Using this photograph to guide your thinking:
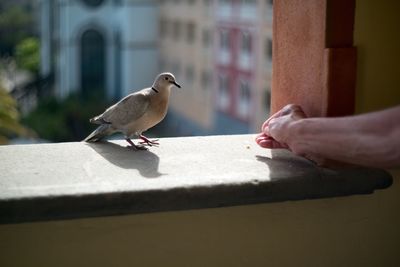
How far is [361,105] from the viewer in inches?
43.1

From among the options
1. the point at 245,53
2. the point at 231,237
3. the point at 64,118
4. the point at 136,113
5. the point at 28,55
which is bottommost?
the point at 64,118

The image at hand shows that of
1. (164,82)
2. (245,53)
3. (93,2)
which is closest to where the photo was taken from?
(164,82)

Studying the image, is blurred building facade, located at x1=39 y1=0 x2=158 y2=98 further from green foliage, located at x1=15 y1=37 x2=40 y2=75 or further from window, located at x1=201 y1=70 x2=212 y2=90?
window, located at x1=201 y1=70 x2=212 y2=90

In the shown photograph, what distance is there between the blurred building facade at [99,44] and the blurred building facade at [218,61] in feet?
1.41

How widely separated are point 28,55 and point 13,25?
71 centimetres

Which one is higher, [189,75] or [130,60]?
[130,60]

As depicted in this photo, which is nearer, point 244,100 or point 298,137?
point 298,137

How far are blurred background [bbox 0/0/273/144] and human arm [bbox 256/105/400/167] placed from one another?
27.8 feet

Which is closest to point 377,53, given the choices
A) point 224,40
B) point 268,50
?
point 268,50

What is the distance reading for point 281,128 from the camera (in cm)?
107

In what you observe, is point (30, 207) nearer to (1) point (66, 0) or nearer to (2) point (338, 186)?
(2) point (338, 186)

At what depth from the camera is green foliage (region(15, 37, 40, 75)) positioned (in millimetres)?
14555

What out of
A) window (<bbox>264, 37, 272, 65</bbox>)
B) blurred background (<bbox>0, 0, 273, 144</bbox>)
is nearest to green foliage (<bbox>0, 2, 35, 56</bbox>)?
blurred background (<bbox>0, 0, 273, 144</bbox>)

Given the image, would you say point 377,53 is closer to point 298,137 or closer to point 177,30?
point 298,137
